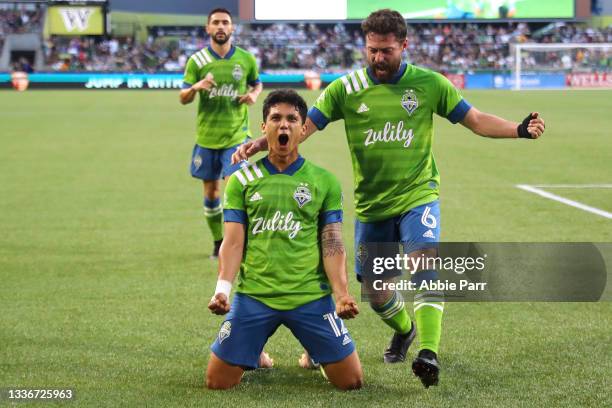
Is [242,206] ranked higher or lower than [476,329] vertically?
higher

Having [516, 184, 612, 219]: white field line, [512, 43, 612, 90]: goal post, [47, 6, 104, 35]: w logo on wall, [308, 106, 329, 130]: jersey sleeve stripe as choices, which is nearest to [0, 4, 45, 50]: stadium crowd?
[47, 6, 104, 35]: w logo on wall

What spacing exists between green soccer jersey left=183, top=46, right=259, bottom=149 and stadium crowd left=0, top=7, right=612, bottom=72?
4517 centimetres

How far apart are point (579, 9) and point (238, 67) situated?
180 feet

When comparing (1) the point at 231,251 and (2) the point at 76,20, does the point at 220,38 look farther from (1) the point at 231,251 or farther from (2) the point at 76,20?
(2) the point at 76,20

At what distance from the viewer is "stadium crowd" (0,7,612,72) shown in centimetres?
5916

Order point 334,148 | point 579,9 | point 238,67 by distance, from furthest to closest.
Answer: point 579,9
point 334,148
point 238,67

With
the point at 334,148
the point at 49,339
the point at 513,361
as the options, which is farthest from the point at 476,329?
the point at 334,148

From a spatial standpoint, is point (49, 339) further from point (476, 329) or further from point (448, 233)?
point (448, 233)

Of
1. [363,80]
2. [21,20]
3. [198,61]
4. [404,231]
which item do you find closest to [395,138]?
[363,80]

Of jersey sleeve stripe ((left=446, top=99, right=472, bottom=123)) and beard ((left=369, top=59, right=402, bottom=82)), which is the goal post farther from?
beard ((left=369, top=59, right=402, bottom=82))

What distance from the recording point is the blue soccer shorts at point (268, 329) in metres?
6.13

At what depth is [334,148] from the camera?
24031mm

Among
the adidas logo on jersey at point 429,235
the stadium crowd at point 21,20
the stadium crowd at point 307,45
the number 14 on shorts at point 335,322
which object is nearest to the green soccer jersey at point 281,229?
the number 14 on shorts at point 335,322

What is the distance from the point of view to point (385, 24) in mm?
6438
